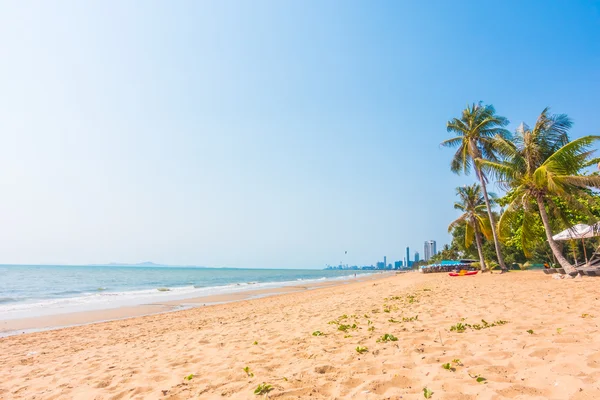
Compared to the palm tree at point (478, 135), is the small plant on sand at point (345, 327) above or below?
below

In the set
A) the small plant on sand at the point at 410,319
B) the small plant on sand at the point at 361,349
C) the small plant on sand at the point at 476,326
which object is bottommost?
the small plant on sand at the point at 361,349

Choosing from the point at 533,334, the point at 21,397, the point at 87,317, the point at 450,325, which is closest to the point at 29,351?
the point at 21,397

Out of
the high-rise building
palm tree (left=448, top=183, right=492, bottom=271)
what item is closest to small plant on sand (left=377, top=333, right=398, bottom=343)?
palm tree (left=448, top=183, right=492, bottom=271)

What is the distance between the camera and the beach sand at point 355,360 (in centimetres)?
321

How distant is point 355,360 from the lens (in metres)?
4.19

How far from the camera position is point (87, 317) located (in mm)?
13836

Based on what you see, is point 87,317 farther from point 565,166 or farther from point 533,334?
point 565,166

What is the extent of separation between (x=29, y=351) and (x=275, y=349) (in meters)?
6.36

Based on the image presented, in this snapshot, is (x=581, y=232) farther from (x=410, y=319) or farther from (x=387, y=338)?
(x=387, y=338)

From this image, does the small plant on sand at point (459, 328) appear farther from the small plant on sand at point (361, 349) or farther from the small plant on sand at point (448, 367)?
the small plant on sand at point (448, 367)

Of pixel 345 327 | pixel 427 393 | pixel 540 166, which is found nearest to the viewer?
pixel 427 393

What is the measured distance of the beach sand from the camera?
10.5 ft

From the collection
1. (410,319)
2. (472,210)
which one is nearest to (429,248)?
(472,210)

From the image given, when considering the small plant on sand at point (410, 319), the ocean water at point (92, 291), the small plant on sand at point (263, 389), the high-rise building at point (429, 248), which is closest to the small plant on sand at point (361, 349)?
the small plant on sand at point (263, 389)
